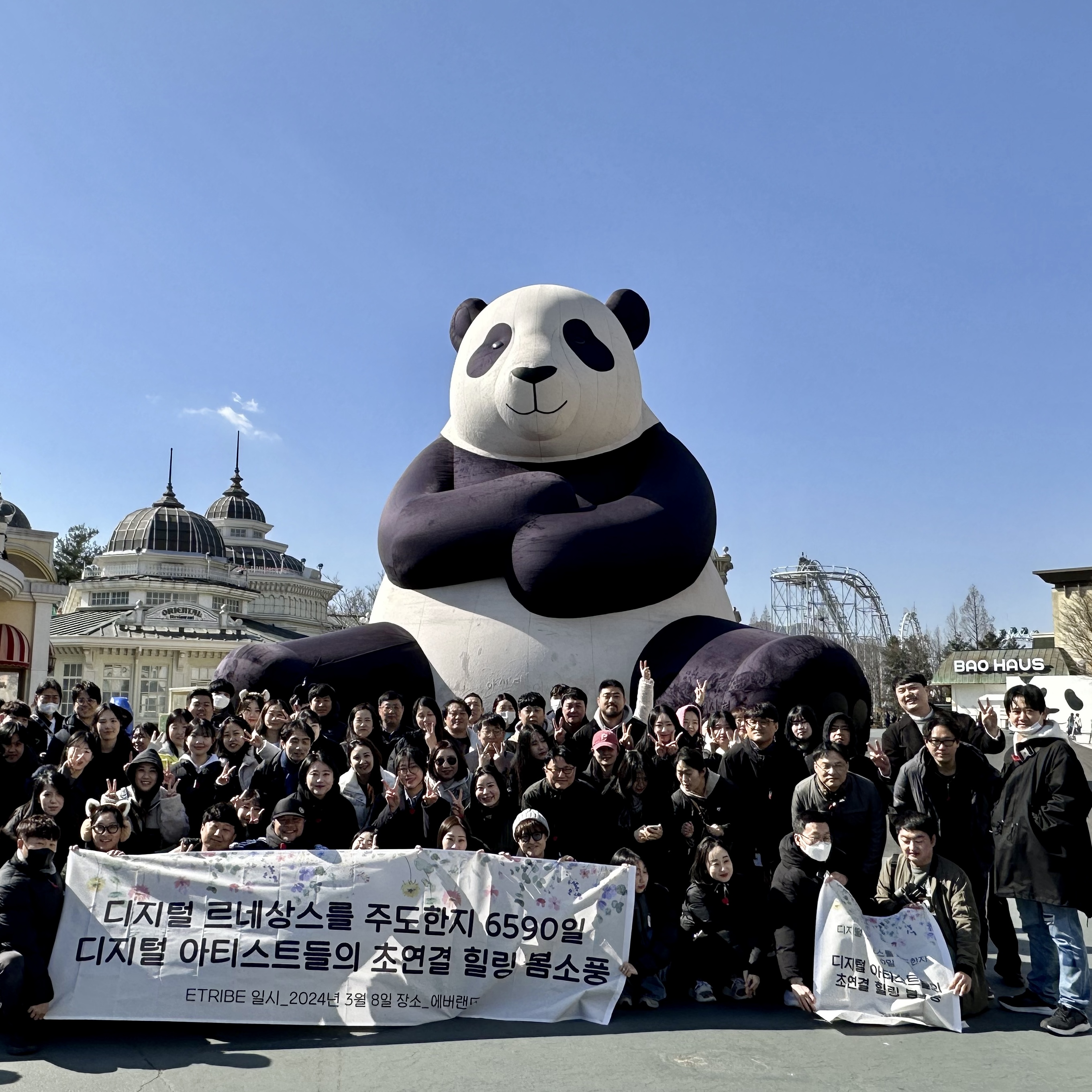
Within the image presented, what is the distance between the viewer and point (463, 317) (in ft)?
37.0

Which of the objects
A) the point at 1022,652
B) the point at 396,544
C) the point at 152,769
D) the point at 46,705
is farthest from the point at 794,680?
the point at 1022,652

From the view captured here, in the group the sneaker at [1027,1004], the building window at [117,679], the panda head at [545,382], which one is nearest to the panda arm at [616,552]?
the panda head at [545,382]

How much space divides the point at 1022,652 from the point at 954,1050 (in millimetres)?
46865

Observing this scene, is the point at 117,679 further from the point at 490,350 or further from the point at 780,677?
the point at 780,677

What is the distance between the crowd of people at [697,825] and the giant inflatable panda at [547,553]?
2853 mm

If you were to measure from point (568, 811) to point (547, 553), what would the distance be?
4.05 m

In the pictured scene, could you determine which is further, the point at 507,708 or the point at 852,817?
the point at 507,708

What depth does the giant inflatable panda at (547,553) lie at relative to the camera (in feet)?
30.5

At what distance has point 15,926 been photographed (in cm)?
454

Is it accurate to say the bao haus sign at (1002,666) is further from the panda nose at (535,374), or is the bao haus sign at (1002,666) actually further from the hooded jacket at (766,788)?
the hooded jacket at (766,788)

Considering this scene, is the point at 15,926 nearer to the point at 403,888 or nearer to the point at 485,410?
the point at 403,888

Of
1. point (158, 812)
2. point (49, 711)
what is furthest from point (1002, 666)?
point (158, 812)

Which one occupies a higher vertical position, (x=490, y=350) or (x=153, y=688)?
(x=490, y=350)

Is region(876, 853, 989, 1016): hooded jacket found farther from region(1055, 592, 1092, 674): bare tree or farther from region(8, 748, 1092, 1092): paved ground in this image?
region(1055, 592, 1092, 674): bare tree
